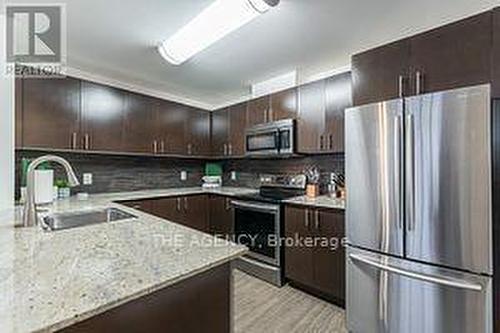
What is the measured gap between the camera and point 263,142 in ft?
11.6

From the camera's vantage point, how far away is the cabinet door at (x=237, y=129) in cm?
392

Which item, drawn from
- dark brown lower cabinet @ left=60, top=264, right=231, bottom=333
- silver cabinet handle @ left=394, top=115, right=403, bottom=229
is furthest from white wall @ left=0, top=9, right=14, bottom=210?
silver cabinet handle @ left=394, top=115, right=403, bottom=229

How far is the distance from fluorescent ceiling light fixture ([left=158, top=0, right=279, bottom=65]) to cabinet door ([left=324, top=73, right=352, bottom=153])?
121 centimetres

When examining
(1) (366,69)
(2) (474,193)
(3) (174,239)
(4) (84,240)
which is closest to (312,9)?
(1) (366,69)

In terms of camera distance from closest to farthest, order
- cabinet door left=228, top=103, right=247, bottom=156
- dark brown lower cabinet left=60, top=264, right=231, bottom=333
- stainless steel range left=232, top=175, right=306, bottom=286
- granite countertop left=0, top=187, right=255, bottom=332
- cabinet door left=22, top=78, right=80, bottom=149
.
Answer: granite countertop left=0, top=187, right=255, bottom=332
dark brown lower cabinet left=60, top=264, right=231, bottom=333
cabinet door left=22, top=78, right=80, bottom=149
stainless steel range left=232, top=175, right=306, bottom=286
cabinet door left=228, top=103, right=247, bottom=156

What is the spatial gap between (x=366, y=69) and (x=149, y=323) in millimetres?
2058

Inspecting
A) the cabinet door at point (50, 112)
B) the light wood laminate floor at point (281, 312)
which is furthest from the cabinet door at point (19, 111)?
the light wood laminate floor at point (281, 312)

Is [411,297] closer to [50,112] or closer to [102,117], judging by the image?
[102,117]

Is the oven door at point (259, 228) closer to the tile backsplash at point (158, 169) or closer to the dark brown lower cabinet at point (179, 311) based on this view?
the tile backsplash at point (158, 169)

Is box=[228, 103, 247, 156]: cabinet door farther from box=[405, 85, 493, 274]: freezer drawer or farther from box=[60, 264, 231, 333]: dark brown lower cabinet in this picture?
box=[60, 264, 231, 333]: dark brown lower cabinet

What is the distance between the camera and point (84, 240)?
1330 millimetres

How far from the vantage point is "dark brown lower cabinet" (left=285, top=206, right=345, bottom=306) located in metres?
2.47

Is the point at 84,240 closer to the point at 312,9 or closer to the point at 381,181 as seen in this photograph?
the point at 381,181

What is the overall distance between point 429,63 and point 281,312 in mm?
2118
